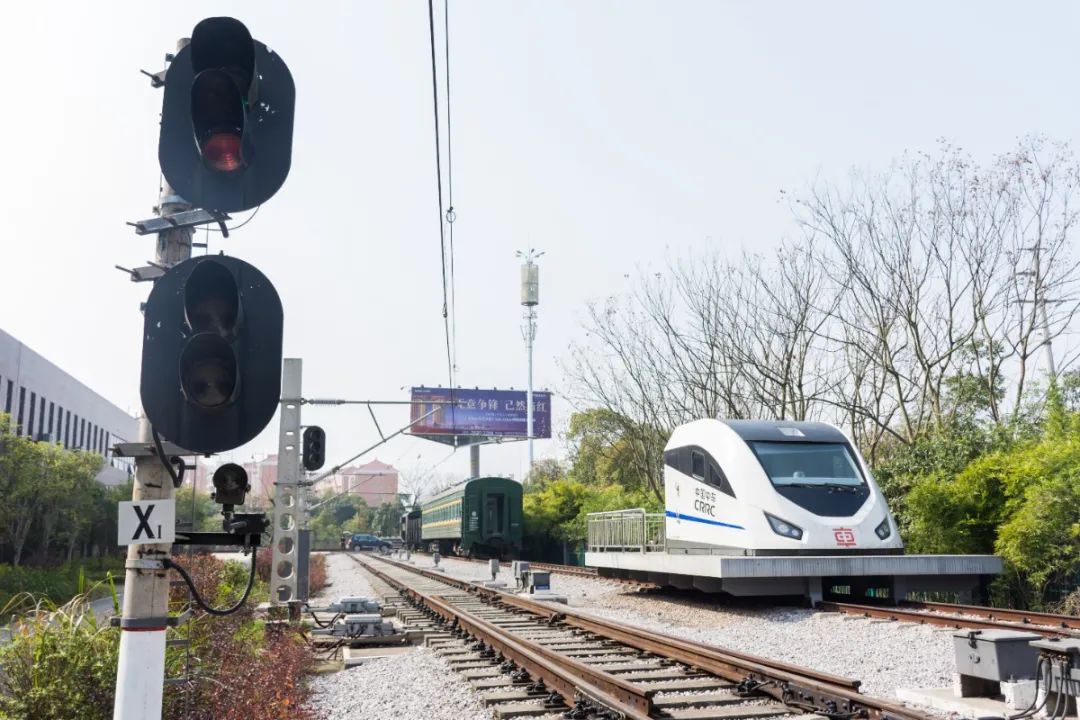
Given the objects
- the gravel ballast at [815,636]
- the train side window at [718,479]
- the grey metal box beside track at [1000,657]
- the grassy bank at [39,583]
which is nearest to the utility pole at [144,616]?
the grey metal box beside track at [1000,657]

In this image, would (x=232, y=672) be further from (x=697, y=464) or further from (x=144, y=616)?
(x=697, y=464)

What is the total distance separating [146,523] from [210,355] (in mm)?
703

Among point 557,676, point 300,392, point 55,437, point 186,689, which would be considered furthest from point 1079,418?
point 55,437

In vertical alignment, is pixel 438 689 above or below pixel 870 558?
below

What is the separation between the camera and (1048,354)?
86.5 feet

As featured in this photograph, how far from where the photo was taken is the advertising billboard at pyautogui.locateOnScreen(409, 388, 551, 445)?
223 feet

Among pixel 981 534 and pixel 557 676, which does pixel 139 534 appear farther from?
pixel 981 534

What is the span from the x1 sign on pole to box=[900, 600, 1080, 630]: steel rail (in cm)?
1068

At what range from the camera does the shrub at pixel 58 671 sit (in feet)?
19.8

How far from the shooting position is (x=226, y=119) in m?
3.51

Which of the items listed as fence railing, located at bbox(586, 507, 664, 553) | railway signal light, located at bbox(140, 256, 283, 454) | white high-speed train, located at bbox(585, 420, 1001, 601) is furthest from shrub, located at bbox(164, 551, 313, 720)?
fence railing, located at bbox(586, 507, 664, 553)

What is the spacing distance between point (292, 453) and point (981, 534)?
12810mm

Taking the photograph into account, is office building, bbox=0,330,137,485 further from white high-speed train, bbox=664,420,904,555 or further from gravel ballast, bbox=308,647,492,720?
gravel ballast, bbox=308,647,492,720

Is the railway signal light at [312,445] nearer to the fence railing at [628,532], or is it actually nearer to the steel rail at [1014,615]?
the fence railing at [628,532]
